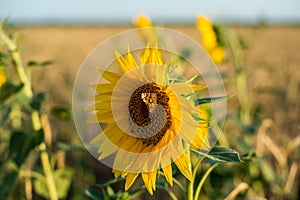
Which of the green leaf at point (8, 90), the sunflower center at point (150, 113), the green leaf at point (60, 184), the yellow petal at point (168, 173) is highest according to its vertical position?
the green leaf at point (8, 90)

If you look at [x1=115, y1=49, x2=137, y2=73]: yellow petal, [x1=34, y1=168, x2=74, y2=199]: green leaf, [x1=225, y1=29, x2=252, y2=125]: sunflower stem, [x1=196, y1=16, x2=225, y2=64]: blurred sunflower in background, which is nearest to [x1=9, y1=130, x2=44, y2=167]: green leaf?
[x1=34, y1=168, x2=74, y2=199]: green leaf

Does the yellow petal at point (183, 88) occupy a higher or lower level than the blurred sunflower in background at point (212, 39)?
lower

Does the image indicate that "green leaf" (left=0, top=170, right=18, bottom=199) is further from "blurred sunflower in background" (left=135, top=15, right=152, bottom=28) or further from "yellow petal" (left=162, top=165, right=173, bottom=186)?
"blurred sunflower in background" (left=135, top=15, right=152, bottom=28)

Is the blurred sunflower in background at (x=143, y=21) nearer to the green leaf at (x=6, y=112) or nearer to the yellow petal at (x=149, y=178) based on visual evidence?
the green leaf at (x=6, y=112)

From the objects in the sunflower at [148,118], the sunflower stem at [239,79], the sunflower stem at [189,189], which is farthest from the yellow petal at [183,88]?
the sunflower stem at [239,79]

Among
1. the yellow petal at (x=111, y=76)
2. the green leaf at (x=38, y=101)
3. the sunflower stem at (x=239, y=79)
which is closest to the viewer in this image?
the yellow petal at (x=111, y=76)

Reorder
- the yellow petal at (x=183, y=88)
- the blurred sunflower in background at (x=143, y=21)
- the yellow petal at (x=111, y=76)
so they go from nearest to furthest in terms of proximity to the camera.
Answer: the yellow petal at (x=183, y=88) < the yellow petal at (x=111, y=76) < the blurred sunflower in background at (x=143, y=21)
